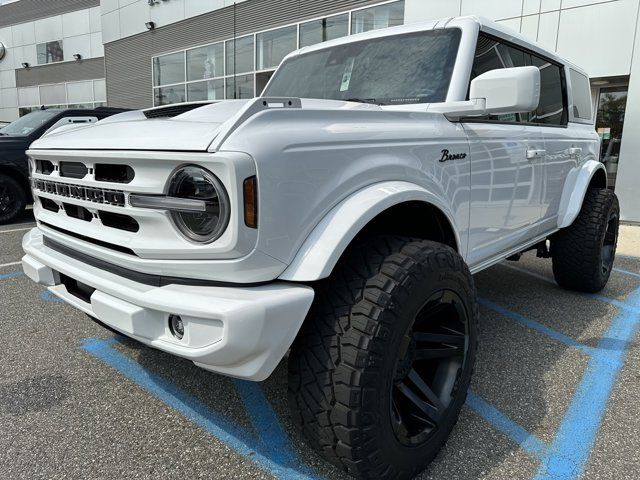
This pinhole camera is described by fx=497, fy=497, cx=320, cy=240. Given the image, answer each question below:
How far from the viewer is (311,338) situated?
167 cm

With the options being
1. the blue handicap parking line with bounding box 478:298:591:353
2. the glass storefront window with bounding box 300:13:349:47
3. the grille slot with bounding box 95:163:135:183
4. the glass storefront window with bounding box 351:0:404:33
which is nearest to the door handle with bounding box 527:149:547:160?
the blue handicap parking line with bounding box 478:298:591:353

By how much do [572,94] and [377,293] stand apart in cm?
330

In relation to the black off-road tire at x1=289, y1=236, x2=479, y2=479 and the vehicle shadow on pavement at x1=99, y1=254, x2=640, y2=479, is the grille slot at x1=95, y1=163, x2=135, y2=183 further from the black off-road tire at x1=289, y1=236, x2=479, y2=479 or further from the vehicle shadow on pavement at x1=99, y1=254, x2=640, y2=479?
the vehicle shadow on pavement at x1=99, y1=254, x2=640, y2=479

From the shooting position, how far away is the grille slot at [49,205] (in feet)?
7.55

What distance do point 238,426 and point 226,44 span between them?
13997 mm

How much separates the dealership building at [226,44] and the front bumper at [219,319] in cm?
429

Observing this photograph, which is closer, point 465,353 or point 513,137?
point 465,353

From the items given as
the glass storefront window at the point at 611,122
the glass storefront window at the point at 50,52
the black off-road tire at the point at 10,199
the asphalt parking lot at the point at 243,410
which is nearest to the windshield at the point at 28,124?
the black off-road tire at the point at 10,199

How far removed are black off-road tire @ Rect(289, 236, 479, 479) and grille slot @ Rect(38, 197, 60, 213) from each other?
136 centimetres

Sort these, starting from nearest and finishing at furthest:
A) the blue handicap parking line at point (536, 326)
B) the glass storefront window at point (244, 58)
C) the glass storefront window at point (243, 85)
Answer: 1. the blue handicap parking line at point (536, 326)
2. the glass storefront window at point (244, 58)
3. the glass storefront window at point (243, 85)

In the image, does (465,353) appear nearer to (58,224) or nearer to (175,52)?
(58,224)

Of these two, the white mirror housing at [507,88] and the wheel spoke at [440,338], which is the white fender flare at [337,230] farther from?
the white mirror housing at [507,88]

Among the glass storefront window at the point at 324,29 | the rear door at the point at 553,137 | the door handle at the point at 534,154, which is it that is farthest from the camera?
the glass storefront window at the point at 324,29

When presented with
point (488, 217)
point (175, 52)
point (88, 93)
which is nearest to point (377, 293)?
point (488, 217)
